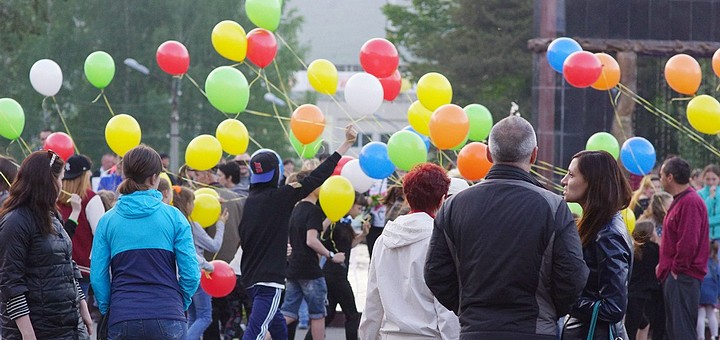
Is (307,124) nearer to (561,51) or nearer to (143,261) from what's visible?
(561,51)

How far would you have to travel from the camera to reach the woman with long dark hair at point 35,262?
19.1 feet

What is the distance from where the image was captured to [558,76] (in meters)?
13.6

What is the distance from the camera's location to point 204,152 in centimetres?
951

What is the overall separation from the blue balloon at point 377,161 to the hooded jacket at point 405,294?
11.4ft

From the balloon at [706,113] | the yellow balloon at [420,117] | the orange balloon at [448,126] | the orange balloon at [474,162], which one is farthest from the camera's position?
the yellow balloon at [420,117]

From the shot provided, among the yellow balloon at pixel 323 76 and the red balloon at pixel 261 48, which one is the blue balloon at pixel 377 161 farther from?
the red balloon at pixel 261 48

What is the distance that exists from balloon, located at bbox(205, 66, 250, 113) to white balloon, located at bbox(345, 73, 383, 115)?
2.93 feet

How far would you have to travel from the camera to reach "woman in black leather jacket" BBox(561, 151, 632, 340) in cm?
489

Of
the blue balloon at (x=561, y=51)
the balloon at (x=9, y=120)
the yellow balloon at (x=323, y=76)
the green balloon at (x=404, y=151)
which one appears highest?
the blue balloon at (x=561, y=51)

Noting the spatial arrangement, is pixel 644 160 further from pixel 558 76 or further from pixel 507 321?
pixel 507 321

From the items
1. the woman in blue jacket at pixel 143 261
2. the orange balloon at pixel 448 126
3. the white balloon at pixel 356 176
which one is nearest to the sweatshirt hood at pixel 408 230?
the woman in blue jacket at pixel 143 261

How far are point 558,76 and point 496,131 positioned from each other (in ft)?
29.6

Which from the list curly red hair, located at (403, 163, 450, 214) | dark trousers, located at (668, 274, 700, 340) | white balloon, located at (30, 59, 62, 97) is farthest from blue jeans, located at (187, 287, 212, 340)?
curly red hair, located at (403, 163, 450, 214)

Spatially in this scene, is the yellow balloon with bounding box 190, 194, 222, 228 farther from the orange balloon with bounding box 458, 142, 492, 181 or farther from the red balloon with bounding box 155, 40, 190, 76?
the orange balloon with bounding box 458, 142, 492, 181
